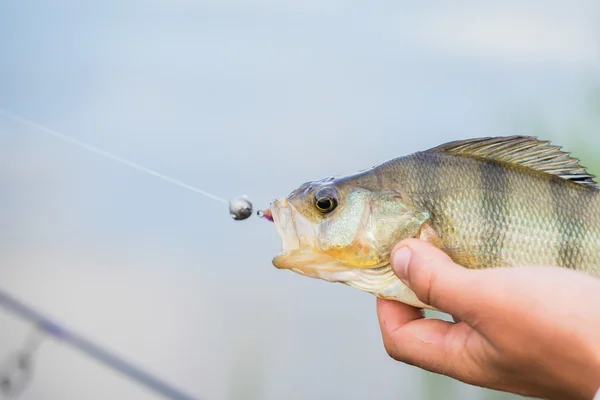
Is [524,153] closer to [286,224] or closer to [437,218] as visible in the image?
[437,218]

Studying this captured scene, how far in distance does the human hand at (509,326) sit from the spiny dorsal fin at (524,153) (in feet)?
0.93

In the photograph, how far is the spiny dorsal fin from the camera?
132 centimetres

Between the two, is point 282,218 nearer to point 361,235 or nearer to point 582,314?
point 361,235

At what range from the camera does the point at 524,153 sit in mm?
1339

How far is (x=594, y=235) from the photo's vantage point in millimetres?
1255

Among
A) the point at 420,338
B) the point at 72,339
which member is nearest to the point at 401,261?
the point at 420,338

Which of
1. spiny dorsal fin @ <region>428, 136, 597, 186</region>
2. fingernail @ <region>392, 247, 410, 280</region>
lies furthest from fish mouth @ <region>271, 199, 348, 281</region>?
spiny dorsal fin @ <region>428, 136, 597, 186</region>

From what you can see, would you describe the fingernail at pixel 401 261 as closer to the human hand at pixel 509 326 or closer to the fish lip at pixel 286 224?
the human hand at pixel 509 326

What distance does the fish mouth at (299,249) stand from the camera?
A: 1.27 m

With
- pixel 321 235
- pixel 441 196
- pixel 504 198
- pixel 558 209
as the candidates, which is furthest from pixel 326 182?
pixel 558 209

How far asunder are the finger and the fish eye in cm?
28

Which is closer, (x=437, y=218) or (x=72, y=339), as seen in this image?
(x=437, y=218)

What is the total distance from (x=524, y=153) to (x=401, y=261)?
0.41 metres

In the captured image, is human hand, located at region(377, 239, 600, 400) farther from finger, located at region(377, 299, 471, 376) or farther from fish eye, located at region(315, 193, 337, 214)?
fish eye, located at region(315, 193, 337, 214)
